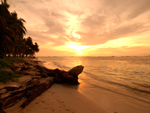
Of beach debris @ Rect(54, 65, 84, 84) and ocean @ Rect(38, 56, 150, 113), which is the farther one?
beach debris @ Rect(54, 65, 84, 84)

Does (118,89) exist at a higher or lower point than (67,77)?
lower

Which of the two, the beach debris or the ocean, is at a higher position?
the beach debris

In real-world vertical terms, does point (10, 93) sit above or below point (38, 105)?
above

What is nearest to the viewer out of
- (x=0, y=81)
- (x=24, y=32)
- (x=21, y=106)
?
(x=21, y=106)

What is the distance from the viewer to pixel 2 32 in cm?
1159

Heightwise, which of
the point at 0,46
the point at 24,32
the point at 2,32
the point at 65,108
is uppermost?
the point at 24,32

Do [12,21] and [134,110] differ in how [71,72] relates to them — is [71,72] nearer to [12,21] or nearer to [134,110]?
[134,110]

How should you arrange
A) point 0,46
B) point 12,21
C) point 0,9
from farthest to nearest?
point 12,21
point 0,9
point 0,46

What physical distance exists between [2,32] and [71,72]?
13.7 meters

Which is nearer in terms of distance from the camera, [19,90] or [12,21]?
[19,90]

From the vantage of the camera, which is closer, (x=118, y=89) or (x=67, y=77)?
(x=118, y=89)

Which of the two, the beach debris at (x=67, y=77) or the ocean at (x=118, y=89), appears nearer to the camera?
the ocean at (x=118, y=89)

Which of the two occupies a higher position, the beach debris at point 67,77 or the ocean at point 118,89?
the beach debris at point 67,77

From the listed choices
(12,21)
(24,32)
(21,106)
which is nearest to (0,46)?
(12,21)
